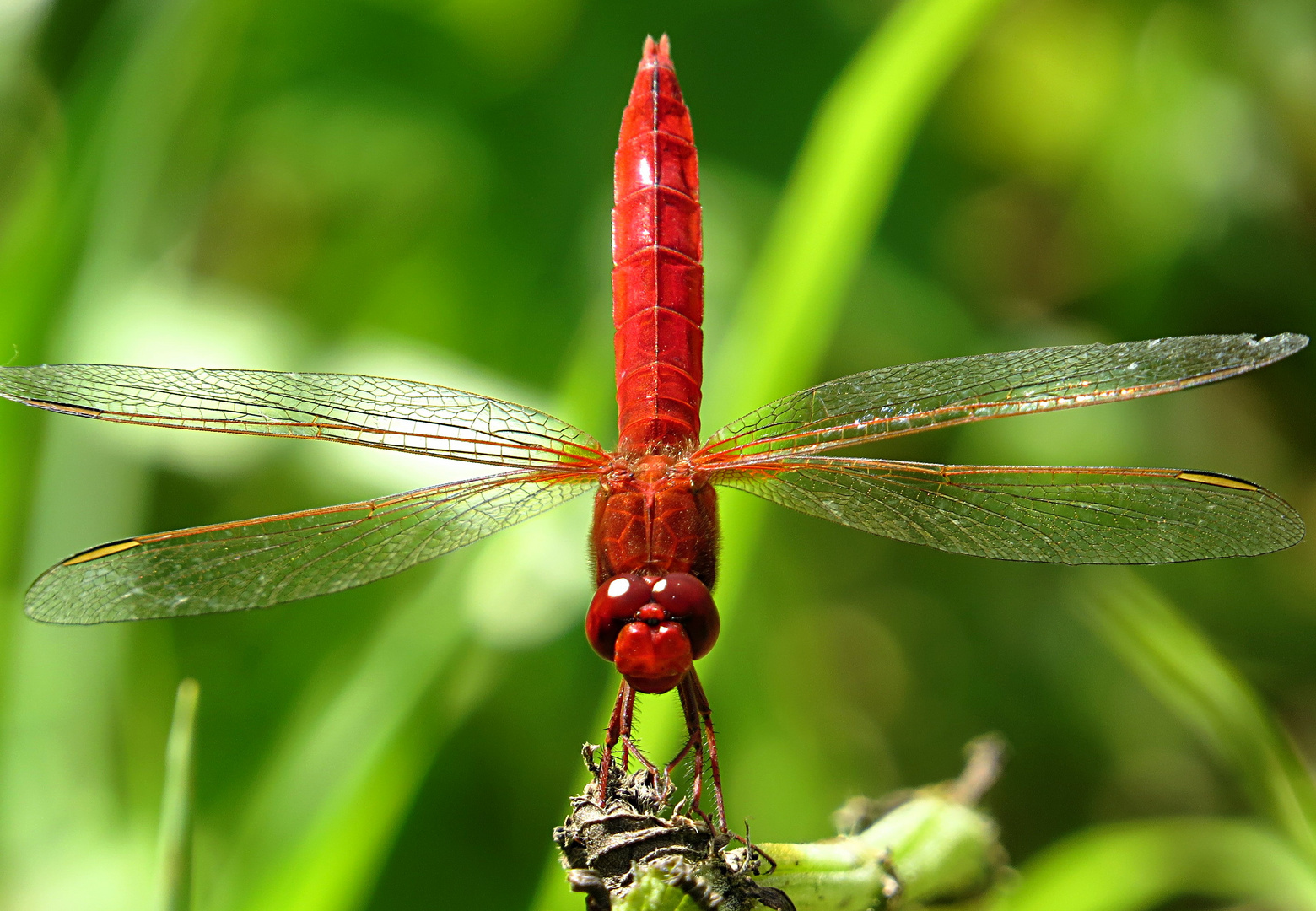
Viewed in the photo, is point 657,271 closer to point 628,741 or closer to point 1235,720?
point 628,741

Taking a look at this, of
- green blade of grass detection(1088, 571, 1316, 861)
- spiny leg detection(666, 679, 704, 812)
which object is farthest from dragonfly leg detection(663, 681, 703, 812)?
green blade of grass detection(1088, 571, 1316, 861)

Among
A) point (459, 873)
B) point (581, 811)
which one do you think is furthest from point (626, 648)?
point (459, 873)

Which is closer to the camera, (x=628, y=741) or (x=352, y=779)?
(x=628, y=741)

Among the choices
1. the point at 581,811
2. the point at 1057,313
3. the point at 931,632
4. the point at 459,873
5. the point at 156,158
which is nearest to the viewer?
the point at 581,811

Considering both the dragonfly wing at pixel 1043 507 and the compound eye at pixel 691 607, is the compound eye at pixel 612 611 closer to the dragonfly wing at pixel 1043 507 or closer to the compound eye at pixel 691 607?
the compound eye at pixel 691 607

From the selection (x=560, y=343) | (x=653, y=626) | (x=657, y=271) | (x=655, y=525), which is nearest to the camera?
(x=653, y=626)

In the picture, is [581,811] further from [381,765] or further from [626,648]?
[381,765]

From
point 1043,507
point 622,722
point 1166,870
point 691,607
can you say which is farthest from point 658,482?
point 1166,870
